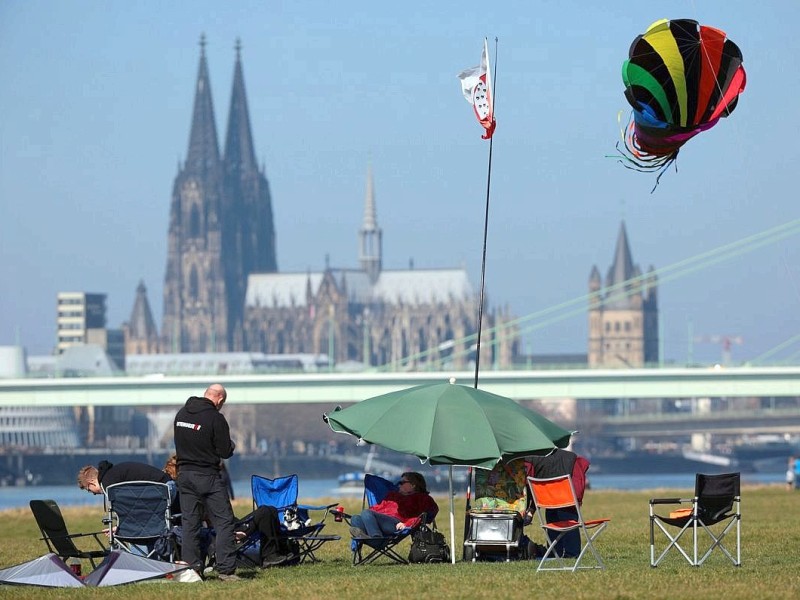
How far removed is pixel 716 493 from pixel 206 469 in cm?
345

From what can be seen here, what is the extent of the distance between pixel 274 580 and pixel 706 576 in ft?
9.17

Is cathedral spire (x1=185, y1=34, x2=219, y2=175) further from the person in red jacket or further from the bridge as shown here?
the person in red jacket

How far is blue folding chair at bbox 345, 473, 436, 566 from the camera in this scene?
12.8 meters

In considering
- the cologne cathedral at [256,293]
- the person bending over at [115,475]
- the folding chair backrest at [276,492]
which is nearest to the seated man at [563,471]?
the folding chair backrest at [276,492]

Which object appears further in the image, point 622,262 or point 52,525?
point 622,262

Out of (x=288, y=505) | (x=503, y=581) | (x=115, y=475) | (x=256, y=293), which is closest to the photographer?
(x=503, y=581)

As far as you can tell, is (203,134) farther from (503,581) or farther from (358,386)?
(503,581)

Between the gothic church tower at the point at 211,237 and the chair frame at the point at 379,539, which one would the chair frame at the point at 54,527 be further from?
the gothic church tower at the point at 211,237

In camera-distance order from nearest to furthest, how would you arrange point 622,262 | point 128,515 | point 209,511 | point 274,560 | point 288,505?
point 209,511 → point 128,515 → point 274,560 → point 288,505 → point 622,262

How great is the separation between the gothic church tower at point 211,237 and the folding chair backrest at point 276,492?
157 metres

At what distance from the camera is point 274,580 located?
38.1ft

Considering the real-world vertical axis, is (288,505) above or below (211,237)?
below

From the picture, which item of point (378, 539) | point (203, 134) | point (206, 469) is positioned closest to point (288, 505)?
point (378, 539)

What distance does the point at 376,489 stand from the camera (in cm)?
1334
